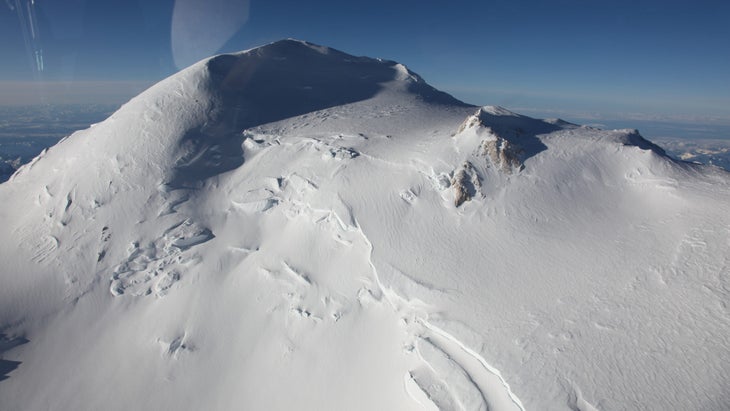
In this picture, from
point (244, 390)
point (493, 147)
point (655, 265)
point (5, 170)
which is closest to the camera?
point (655, 265)

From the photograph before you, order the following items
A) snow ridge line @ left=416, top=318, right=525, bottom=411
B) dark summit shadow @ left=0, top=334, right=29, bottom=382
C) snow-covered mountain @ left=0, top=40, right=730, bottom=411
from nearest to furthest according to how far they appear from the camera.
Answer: snow ridge line @ left=416, top=318, right=525, bottom=411 < snow-covered mountain @ left=0, top=40, right=730, bottom=411 < dark summit shadow @ left=0, top=334, right=29, bottom=382

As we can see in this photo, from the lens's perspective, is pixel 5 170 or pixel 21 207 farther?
pixel 5 170

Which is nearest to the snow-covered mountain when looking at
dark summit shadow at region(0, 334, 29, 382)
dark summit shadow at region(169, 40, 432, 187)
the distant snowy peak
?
dark summit shadow at region(0, 334, 29, 382)

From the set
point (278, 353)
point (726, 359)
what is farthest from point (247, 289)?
point (726, 359)

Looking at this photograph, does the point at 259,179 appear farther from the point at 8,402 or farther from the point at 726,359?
the point at 726,359

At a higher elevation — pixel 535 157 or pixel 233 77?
pixel 233 77

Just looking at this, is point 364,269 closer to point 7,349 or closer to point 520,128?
point 520,128

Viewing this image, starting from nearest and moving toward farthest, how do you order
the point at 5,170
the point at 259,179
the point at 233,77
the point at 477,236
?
1. the point at 477,236
2. the point at 259,179
3. the point at 233,77
4. the point at 5,170

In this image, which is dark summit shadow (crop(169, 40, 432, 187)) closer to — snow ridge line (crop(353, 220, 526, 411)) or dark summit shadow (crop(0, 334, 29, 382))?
dark summit shadow (crop(0, 334, 29, 382))

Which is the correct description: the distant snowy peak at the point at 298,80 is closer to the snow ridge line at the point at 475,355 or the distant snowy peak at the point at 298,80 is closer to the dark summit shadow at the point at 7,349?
the dark summit shadow at the point at 7,349
